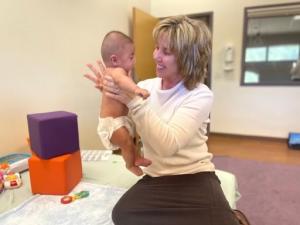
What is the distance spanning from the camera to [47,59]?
213 centimetres

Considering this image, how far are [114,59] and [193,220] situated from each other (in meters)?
0.72

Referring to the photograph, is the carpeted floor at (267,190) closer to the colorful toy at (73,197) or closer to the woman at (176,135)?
the woman at (176,135)

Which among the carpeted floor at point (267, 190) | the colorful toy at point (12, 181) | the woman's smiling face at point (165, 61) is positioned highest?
Answer: the woman's smiling face at point (165, 61)

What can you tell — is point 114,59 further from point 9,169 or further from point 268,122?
point 268,122

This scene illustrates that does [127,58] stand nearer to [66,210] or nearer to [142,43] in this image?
[66,210]

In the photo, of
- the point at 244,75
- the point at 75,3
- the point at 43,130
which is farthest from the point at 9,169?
the point at 244,75

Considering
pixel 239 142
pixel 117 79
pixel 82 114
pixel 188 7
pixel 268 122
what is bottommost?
pixel 239 142

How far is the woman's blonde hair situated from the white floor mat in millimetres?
661

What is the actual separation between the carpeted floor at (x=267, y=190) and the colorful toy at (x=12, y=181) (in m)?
1.52

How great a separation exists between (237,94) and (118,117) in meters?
3.17

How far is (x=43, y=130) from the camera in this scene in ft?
4.15

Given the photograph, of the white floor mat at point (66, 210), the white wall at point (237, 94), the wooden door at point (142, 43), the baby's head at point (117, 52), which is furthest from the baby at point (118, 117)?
the white wall at point (237, 94)

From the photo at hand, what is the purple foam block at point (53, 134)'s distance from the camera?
1.26 meters

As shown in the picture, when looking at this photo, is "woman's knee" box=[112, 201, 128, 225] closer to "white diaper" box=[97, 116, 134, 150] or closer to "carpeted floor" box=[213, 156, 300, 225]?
"white diaper" box=[97, 116, 134, 150]
